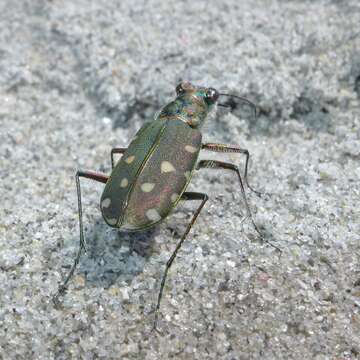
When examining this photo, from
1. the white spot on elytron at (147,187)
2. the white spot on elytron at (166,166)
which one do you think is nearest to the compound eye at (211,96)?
the white spot on elytron at (166,166)

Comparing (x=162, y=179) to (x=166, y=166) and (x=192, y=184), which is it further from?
(x=192, y=184)

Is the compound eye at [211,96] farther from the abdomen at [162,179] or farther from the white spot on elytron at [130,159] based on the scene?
the white spot on elytron at [130,159]

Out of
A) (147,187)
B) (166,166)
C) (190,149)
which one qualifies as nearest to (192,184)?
(190,149)

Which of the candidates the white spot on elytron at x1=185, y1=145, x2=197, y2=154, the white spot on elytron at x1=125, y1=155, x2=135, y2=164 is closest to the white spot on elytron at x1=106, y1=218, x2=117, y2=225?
the white spot on elytron at x1=125, y1=155, x2=135, y2=164

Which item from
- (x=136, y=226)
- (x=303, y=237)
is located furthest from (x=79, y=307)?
(x=303, y=237)

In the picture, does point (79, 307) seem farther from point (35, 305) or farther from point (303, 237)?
point (303, 237)

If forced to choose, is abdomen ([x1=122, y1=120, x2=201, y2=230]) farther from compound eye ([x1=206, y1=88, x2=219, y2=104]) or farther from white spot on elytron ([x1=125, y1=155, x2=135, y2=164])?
compound eye ([x1=206, y1=88, x2=219, y2=104])
